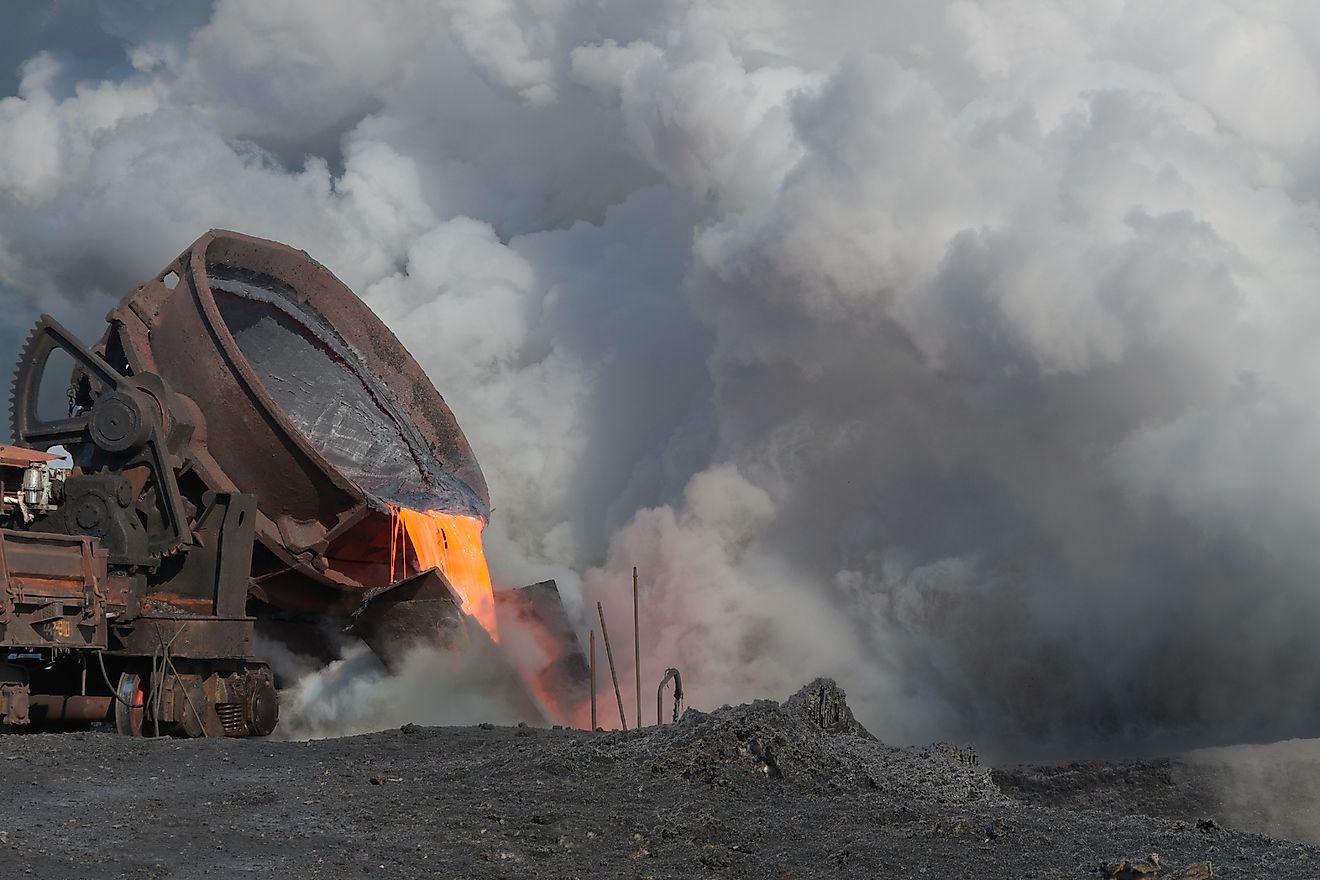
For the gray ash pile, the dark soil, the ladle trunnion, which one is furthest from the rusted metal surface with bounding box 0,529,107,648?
the gray ash pile

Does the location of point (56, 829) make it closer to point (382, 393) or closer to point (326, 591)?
point (326, 591)

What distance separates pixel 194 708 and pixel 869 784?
5.94 meters

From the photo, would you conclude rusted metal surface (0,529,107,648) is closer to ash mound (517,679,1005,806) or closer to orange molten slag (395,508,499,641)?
orange molten slag (395,508,499,641)

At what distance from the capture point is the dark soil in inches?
265

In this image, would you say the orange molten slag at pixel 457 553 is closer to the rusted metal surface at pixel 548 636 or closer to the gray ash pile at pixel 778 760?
the rusted metal surface at pixel 548 636

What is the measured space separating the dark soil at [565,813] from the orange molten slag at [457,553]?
3300mm

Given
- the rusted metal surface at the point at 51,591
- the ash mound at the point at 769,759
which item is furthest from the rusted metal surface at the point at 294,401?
the ash mound at the point at 769,759

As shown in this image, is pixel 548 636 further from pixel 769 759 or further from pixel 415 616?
pixel 769 759

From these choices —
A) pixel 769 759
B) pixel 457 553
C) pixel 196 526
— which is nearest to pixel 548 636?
pixel 457 553

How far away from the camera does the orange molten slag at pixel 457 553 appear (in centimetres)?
1319

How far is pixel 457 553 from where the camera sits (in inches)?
543

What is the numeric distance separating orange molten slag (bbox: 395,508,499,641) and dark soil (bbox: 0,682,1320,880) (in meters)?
3.30

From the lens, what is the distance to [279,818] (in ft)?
24.2

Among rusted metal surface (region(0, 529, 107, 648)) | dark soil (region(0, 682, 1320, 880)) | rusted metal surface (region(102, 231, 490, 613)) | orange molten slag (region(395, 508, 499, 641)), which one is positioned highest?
rusted metal surface (region(102, 231, 490, 613))
